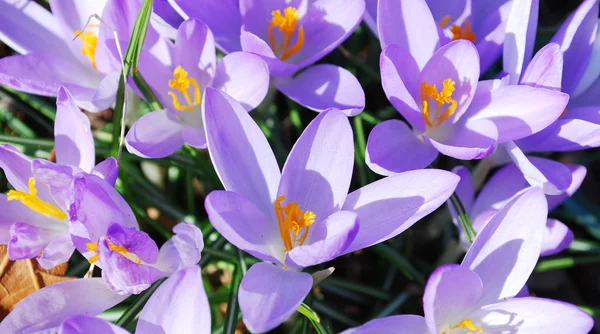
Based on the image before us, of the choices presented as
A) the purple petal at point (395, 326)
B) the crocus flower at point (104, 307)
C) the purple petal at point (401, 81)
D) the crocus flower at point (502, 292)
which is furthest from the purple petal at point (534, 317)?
the crocus flower at point (104, 307)

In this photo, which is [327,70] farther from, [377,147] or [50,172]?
[50,172]

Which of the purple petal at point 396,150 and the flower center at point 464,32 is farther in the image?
the flower center at point 464,32

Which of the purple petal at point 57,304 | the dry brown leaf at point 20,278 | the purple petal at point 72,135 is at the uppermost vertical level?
the purple petal at point 72,135

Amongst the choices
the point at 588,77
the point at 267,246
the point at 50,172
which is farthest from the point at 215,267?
the point at 588,77

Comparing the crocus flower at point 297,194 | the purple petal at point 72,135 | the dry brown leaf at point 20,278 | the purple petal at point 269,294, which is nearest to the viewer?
the purple petal at point 269,294

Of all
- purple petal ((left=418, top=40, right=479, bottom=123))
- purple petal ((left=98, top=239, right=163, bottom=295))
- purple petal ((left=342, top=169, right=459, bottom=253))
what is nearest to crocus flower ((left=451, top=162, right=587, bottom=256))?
purple petal ((left=418, top=40, right=479, bottom=123))

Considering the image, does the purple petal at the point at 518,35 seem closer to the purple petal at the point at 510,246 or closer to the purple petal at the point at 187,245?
the purple petal at the point at 510,246
